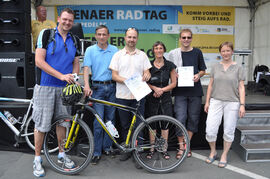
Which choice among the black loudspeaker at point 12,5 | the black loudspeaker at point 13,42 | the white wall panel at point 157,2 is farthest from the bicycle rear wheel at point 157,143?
the white wall panel at point 157,2

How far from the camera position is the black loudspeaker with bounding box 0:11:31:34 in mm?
3199

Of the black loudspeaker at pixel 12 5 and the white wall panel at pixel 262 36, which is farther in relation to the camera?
the white wall panel at pixel 262 36

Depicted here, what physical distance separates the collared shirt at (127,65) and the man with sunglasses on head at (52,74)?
447 mm

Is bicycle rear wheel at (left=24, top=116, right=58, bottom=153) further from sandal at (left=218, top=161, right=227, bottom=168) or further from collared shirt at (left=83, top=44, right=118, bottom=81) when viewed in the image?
sandal at (left=218, top=161, right=227, bottom=168)

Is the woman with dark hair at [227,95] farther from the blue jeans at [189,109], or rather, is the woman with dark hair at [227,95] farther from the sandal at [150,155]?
the sandal at [150,155]

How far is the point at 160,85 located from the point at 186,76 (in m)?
0.34

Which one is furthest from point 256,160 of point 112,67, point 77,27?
point 77,27

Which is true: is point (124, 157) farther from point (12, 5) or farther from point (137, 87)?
point (12, 5)

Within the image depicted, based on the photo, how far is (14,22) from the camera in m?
3.20

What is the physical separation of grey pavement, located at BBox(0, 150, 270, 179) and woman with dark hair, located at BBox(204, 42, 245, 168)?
19cm

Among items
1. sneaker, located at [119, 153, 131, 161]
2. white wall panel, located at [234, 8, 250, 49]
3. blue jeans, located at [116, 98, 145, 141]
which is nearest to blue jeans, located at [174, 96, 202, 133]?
blue jeans, located at [116, 98, 145, 141]

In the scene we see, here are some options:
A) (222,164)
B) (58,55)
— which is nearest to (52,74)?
(58,55)

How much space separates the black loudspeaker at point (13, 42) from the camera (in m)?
3.23

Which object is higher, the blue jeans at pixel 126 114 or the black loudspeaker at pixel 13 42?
the black loudspeaker at pixel 13 42
